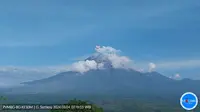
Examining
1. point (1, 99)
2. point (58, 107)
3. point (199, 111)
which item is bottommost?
point (199, 111)

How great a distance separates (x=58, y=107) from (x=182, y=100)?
1931 cm

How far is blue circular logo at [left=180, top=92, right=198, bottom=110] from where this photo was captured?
1590 cm

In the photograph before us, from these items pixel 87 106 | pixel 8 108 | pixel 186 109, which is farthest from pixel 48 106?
pixel 186 109

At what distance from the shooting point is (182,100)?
16.1 m

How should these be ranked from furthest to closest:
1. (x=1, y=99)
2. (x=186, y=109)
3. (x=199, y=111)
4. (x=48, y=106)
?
(x=1, y=99), (x=48, y=106), (x=199, y=111), (x=186, y=109)

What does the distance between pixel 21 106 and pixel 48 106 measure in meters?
2.84

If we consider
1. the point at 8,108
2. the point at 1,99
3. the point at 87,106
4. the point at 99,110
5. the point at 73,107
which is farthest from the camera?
the point at 99,110

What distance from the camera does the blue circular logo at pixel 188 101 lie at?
1590 cm

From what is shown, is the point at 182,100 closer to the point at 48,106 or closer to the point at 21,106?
the point at 48,106

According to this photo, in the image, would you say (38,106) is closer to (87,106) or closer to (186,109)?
(87,106)

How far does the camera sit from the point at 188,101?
16.2 meters

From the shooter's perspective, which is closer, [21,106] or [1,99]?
[21,106]

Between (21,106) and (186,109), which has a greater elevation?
(21,106)

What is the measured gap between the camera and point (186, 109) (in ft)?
51.9
